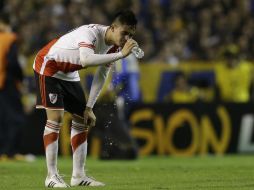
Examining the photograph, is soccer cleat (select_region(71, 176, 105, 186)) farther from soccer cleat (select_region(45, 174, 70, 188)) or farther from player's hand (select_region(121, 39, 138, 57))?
player's hand (select_region(121, 39, 138, 57))

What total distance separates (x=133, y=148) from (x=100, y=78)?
21.2ft

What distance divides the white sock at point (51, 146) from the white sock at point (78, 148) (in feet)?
1.05

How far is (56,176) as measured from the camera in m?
9.66

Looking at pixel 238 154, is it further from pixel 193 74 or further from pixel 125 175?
pixel 125 175

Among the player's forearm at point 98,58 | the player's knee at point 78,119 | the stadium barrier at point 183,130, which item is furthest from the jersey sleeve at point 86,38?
the stadium barrier at point 183,130

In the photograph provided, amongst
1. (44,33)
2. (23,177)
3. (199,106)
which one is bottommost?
(23,177)

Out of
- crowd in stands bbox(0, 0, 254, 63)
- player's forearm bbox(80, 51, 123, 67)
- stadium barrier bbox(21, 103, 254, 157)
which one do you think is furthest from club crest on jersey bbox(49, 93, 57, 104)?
crowd in stands bbox(0, 0, 254, 63)

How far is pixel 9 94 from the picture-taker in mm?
16438

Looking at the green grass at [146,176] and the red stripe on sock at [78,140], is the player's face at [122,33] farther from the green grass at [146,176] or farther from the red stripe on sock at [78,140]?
the green grass at [146,176]

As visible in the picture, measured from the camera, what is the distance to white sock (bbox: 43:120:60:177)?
9.70 metres

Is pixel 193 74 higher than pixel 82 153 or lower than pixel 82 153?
higher

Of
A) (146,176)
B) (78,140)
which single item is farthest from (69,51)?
(146,176)

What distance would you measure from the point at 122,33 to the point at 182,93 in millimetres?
9842

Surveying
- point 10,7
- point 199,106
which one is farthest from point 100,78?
point 10,7
